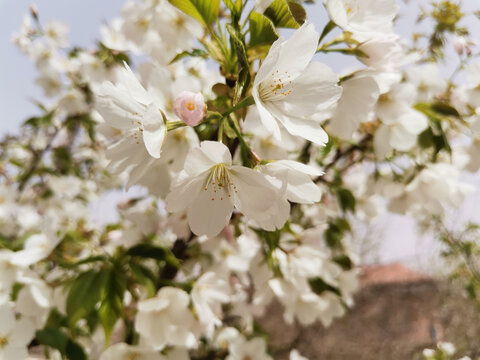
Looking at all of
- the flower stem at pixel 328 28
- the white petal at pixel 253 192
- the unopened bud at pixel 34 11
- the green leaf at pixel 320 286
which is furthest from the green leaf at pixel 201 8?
the unopened bud at pixel 34 11

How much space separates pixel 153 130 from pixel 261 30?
0.24 metres

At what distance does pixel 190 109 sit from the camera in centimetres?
55

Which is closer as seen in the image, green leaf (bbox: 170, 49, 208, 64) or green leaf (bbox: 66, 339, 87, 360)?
green leaf (bbox: 170, 49, 208, 64)

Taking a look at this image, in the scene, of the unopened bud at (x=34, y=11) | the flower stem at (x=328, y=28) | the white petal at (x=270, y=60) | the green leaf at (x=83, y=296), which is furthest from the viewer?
the unopened bud at (x=34, y=11)

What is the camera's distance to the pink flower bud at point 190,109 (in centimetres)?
55

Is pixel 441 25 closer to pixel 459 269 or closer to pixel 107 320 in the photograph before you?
pixel 107 320

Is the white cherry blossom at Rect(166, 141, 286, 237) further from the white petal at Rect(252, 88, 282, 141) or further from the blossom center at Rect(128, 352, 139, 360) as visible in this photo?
the blossom center at Rect(128, 352, 139, 360)

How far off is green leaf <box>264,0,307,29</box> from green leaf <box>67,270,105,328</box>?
0.69 metres

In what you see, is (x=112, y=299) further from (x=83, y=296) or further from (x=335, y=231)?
(x=335, y=231)

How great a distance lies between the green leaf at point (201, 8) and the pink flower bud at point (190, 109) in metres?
0.22

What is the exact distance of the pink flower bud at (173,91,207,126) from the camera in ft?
1.80

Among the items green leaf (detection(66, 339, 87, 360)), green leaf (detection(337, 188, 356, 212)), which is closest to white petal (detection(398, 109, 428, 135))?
green leaf (detection(337, 188, 356, 212))

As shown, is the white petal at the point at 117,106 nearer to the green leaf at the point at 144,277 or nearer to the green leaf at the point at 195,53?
the green leaf at the point at 195,53

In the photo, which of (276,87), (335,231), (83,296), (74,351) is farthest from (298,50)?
(335,231)
